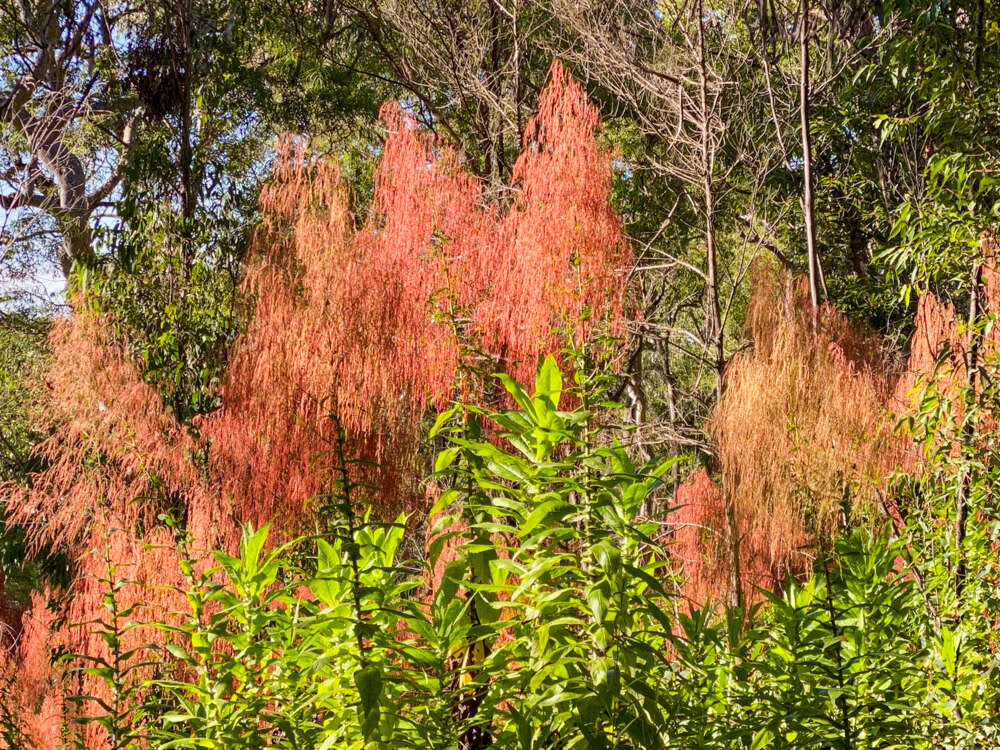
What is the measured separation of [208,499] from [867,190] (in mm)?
8274

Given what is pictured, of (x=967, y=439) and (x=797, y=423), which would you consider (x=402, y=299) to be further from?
(x=967, y=439)

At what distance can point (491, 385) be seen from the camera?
8312 mm

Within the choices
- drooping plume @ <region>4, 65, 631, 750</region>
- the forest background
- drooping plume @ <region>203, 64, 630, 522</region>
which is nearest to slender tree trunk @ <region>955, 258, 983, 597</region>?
the forest background

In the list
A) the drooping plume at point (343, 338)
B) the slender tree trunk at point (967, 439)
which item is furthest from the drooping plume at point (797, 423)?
the slender tree trunk at point (967, 439)

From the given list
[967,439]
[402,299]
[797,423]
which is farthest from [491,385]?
[967,439]

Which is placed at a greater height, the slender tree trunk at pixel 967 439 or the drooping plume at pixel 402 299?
the drooping plume at pixel 402 299

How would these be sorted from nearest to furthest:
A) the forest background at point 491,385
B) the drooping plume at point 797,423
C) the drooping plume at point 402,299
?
the forest background at point 491,385 → the drooping plume at point 797,423 → the drooping plume at point 402,299

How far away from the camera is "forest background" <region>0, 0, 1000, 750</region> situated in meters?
1.62

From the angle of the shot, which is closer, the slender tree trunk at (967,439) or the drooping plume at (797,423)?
the slender tree trunk at (967,439)

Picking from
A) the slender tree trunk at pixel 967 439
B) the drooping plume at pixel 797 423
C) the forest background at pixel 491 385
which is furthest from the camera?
the drooping plume at pixel 797 423

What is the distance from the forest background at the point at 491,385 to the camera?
5.32 feet

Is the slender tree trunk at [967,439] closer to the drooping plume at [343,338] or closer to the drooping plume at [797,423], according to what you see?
the drooping plume at [797,423]

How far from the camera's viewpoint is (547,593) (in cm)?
149

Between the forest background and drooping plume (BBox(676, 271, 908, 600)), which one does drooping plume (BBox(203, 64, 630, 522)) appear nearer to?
the forest background
